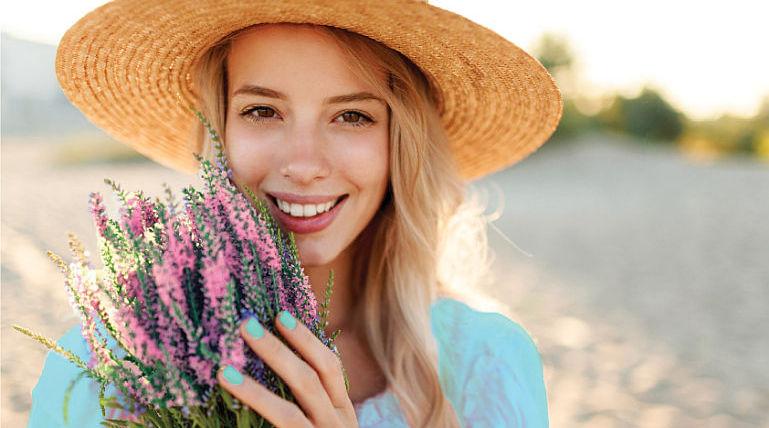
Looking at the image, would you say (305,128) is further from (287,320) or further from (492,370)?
(492,370)

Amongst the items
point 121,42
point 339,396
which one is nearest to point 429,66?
point 121,42

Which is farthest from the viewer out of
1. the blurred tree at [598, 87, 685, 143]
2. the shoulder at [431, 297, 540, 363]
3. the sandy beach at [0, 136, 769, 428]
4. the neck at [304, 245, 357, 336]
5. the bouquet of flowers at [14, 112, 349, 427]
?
the blurred tree at [598, 87, 685, 143]

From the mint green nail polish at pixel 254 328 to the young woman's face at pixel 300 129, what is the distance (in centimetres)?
74

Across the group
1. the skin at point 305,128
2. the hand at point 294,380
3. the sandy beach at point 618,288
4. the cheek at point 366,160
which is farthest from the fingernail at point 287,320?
the sandy beach at point 618,288

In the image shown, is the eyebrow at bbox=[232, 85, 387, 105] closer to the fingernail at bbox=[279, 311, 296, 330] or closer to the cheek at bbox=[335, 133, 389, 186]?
the cheek at bbox=[335, 133, 389, 186]

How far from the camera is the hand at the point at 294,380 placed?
134 centimetres

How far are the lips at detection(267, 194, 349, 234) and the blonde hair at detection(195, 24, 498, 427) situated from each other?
11.5 inches

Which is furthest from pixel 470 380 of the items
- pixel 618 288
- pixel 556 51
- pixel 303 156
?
pixel 556 51

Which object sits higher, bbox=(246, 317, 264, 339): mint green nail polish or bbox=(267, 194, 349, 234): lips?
bbox=(267, 194, 349, 234): lips

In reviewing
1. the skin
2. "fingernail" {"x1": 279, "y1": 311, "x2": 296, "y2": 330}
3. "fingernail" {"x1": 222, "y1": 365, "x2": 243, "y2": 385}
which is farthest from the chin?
"fingernail" {"x1": 222, "y1": 365, "x2": 243, "y2": 385}

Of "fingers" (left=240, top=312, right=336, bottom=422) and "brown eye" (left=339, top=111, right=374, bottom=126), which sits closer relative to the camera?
"fingers" (left=240, top=312, right=336, bottom=422)

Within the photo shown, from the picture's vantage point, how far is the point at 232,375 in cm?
131

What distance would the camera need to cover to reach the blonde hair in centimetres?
231

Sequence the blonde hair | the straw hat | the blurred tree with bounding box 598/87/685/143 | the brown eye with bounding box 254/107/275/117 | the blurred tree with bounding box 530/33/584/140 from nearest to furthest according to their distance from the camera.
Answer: the straw hat
the brown eye with bounding box 254/107/275/117
the blonde hair
the blurred tree with bounding box 530/33/584/140
the blurred tree with bounding box 598/87/685/143
